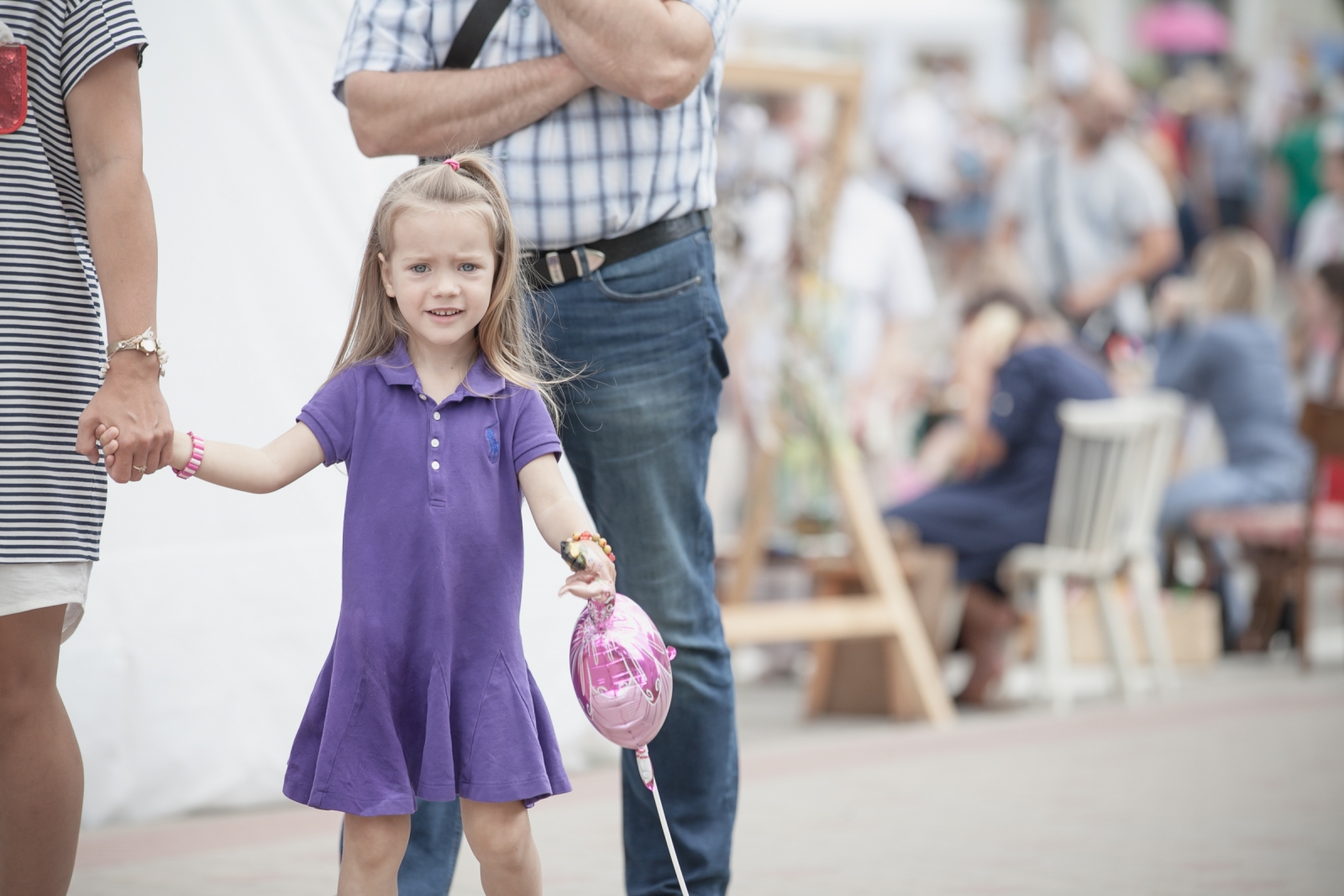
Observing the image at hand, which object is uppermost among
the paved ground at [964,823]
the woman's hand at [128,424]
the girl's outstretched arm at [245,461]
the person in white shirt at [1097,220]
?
the person in white shirt at [1097,220]

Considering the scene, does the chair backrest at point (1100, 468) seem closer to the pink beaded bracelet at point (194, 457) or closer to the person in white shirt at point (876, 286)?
the person in white shirt at point (876, 286)

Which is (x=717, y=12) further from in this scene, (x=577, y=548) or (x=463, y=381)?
(x=577, y=548)

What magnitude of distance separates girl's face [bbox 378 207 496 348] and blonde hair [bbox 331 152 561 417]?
0.08ft

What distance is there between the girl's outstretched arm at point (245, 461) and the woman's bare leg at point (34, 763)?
0.36 meters

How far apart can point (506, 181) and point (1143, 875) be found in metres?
2.19

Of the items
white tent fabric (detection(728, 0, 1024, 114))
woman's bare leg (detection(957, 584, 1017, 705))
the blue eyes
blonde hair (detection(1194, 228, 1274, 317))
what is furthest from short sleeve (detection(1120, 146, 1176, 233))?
the blue eyes

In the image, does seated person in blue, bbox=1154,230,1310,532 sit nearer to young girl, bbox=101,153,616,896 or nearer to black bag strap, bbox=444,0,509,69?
black bag strap, bbox=444,0,509,69

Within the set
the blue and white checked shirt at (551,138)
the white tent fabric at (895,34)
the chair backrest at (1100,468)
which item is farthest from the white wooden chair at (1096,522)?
the blue and white checked shirt at (551,138)

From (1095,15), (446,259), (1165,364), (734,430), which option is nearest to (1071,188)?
(1165,364)

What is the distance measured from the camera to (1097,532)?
6836 millimetres

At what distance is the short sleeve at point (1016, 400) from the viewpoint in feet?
22.9

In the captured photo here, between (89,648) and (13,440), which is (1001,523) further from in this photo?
(13,440)

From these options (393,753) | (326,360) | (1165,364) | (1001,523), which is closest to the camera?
(393,753)

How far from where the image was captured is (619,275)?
8.94ft
